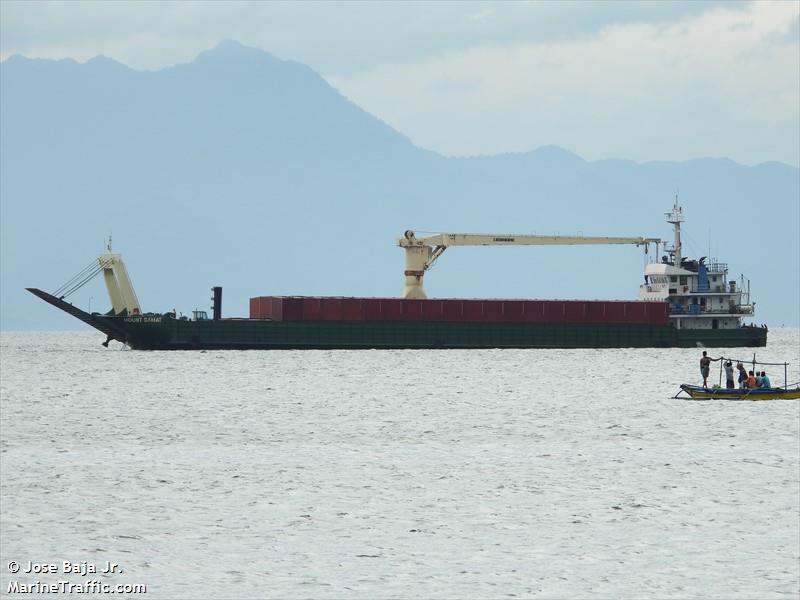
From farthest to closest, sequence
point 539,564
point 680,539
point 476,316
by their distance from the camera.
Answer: point 476,316, point 680,539, point 539,564

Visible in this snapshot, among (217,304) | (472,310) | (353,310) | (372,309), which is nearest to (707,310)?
(472,310)

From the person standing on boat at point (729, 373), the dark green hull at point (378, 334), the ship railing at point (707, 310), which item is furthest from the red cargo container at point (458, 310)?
the person standing on boat at point (729, 373)

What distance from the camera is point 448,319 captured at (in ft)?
307

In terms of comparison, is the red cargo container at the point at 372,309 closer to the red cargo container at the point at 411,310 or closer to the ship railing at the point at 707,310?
the red cargo container at the point at 411,310

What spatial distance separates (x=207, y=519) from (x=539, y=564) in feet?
23.4

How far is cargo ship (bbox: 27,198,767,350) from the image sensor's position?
89.1 m

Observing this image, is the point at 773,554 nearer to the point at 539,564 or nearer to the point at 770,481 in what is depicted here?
the point at 539,564

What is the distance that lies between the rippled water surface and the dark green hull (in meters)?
36.0

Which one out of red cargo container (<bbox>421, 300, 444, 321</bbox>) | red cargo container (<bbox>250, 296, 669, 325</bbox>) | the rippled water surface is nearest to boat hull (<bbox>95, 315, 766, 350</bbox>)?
red cargo container (<bbox>250, 296, 669, 325</bbox>)

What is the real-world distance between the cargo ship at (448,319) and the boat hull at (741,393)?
1701 inches

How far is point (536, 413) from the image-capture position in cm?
4578

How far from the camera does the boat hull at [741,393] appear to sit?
47.3 m

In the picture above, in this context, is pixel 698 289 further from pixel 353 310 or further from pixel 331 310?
pixel 331 310

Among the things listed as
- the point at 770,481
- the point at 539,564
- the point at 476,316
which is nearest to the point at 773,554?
the point at 539,564
